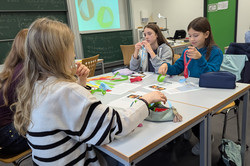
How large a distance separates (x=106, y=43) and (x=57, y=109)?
4.28 metres

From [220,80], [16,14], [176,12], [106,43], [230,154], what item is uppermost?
[176,12]

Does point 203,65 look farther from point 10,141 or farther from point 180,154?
point 10,141

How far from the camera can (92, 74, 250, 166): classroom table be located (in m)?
0.79

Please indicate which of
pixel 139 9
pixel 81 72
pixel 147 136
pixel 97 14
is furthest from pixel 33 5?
pixel 147 136

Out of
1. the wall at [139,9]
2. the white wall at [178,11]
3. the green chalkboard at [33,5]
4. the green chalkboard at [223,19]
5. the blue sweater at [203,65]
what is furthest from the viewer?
the wall at [139,9]

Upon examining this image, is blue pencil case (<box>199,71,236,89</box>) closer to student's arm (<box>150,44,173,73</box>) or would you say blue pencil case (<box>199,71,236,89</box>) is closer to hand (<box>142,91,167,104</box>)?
hand (<box>142,91,167,104</box>)

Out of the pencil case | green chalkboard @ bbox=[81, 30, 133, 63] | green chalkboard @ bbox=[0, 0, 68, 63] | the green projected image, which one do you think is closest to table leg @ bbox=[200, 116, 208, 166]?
the pencil case

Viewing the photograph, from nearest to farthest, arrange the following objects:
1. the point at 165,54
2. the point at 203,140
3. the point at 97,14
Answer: the point at 203,140 < the point at 165,54 < the point at 97,14

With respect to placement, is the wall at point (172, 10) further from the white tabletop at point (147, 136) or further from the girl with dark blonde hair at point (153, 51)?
the white tabletop at point (147, 136)

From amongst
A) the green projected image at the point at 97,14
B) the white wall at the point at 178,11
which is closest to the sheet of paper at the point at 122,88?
the green projected image at the point at 97,14

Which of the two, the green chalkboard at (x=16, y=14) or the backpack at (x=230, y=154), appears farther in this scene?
the green chalkboard at (x=16, y=14)

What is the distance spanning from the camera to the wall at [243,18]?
4512 mm

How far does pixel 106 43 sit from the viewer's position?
193 inches

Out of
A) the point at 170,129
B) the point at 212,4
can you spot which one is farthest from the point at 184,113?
the point at 212,4
